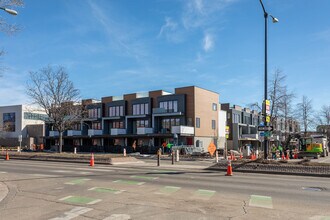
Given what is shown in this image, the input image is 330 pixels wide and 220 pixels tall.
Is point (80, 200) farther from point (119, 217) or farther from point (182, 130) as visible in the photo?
point (182, 130)

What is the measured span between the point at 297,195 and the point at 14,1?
12.6 m

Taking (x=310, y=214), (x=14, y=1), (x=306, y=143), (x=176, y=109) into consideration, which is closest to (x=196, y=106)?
(x=176, y=109)

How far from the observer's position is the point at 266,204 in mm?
9586

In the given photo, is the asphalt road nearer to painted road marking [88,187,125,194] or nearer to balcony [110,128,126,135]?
painted road marking [88,187,125,194]

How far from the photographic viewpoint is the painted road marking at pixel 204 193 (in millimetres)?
10984

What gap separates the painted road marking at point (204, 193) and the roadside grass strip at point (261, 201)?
4.43 ft

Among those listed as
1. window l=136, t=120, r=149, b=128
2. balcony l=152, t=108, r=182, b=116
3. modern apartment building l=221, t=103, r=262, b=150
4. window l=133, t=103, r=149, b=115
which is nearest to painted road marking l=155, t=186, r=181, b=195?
balcony l=152, t=108, r=182, b=116

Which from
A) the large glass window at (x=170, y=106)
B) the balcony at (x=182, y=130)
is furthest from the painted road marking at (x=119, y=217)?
the large glass window at (x=170, y=106)

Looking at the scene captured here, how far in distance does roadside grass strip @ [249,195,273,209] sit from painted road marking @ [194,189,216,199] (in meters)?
1.35

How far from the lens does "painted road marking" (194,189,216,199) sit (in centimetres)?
1098

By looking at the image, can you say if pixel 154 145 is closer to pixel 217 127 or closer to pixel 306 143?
pixel 217 127

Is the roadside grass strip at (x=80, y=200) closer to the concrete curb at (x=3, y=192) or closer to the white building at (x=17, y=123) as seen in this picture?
the concrete curb at (x=3, y=192)

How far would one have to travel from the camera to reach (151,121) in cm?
5644

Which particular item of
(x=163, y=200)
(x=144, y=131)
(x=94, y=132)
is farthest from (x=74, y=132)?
(x=163, y=200)
